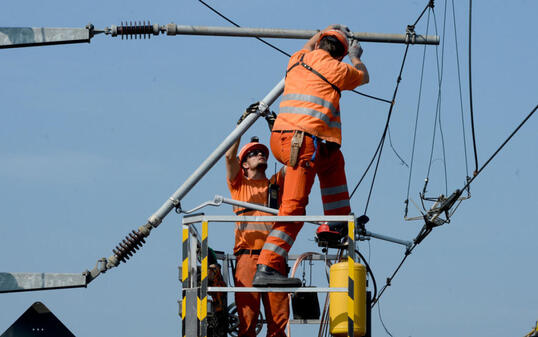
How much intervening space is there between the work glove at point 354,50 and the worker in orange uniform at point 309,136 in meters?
0.18

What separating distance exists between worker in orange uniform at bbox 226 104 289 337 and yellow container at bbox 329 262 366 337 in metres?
1.18

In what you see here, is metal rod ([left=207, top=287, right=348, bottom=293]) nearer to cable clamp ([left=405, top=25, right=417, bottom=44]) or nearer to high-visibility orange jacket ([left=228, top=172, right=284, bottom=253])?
high-visibility orange jacket ([left=228, top=172, right=284, bottom=253])

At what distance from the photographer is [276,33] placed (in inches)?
452

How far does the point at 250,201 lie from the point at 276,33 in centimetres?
202

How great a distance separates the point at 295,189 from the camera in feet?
29.1

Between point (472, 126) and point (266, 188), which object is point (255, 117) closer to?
point (266, 188)

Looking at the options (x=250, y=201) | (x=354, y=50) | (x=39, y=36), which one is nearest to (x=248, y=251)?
(x=250, y=201)

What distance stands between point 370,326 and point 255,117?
2.58 metres

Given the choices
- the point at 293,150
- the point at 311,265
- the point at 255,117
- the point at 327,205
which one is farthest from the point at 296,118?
→ the point at 311,265

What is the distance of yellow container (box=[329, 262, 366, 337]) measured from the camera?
8.60 metres

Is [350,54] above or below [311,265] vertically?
above

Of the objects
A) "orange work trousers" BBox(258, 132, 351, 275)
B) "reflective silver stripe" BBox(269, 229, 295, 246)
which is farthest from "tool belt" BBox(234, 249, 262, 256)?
"reflective silver stripe" BBox(269, 229, 295, 246)

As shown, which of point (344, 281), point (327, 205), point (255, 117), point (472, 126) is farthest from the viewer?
point (472, 126)

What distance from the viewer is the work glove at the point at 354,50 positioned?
9.76 m
